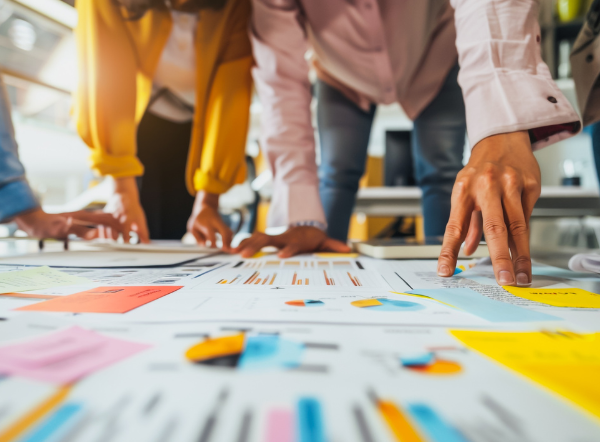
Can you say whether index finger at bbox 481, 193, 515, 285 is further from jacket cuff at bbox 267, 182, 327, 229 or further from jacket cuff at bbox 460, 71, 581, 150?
jacket cuff at bbox 267, 182, 327, 229

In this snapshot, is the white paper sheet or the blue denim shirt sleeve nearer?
the white paper sheet

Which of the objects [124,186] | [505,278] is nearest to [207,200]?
[124,186]

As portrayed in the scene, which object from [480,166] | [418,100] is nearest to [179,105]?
[418,100]

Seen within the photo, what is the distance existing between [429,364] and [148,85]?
38.1 inches

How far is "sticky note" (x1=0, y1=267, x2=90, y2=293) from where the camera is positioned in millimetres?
303

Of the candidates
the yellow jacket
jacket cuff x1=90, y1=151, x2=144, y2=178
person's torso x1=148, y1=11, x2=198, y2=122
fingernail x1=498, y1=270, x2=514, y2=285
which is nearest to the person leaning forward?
fingernail x1=498, y1=270, x2=514, y2=285

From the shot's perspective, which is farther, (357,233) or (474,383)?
(357,233)

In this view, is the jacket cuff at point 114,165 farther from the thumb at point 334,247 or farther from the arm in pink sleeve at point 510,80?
the arm in pink sleeve at point 510,80

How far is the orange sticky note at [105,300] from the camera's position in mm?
236

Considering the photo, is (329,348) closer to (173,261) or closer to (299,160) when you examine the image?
(173,261)

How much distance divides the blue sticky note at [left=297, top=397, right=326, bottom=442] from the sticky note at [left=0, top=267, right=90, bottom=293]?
309mm

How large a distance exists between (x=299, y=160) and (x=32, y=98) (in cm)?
290

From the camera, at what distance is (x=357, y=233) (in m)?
2.43

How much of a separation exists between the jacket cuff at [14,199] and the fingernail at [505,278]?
828mm
